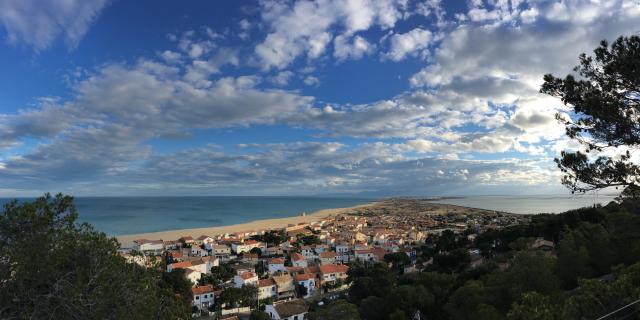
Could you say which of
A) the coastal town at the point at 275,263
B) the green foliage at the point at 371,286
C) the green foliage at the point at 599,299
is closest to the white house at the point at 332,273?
the coastal town at the point at 275,263

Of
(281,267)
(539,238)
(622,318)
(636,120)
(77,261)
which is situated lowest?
(281,267)

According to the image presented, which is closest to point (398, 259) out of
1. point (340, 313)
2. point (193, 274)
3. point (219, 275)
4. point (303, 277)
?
point (303, 277)

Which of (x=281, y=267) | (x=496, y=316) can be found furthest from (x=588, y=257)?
(x=281, y=267)

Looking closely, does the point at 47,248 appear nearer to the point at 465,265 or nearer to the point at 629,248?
the point at 629,248

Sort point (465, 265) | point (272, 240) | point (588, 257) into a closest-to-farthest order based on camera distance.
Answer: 1. point (588, 257)
2. point (465, 265)
3. point (272, 240)

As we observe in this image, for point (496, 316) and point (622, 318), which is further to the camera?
point (496, 316)

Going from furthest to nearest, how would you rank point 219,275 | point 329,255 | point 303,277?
point 329,255
point 219,275
point 303,277

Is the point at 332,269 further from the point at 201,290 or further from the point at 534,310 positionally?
the point at 534,310

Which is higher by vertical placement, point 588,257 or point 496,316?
point 588,257
